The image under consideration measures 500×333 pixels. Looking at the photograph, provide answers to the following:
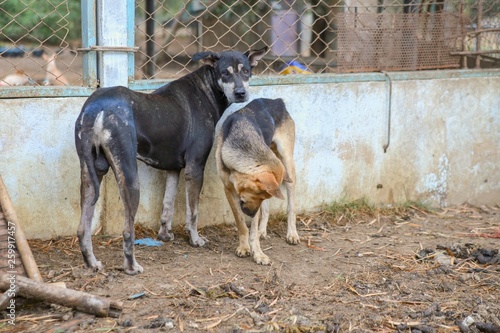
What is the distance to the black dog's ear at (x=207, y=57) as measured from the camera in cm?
544

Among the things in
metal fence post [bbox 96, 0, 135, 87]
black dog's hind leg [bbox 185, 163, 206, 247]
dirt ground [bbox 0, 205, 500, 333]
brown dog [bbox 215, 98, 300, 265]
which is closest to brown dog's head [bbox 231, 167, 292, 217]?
brown dog [bbox 215, 98, 300, 265]

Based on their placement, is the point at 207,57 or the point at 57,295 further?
the point at 207,57

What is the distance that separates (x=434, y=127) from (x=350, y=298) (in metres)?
3.07

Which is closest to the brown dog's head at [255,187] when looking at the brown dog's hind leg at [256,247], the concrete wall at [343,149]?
the brown dog's hind leg at [256,247]

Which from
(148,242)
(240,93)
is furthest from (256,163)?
(148,242)

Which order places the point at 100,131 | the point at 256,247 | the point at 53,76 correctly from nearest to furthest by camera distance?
the point at 100,131
the point at 256,247
the point at 53,76

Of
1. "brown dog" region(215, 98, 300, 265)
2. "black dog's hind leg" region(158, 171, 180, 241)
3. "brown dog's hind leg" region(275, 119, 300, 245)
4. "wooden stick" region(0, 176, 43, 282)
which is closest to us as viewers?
"wooden stick" region(0, 176, 43, 282)

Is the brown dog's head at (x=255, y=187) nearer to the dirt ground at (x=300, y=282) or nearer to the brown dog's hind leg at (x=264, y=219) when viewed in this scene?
the dirt ground at (x=300, y=282)

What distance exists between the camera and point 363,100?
6.63 meters

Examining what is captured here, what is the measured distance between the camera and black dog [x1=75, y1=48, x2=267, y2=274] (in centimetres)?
462

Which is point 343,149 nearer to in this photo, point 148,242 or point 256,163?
point 256,163

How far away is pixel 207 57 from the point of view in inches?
216

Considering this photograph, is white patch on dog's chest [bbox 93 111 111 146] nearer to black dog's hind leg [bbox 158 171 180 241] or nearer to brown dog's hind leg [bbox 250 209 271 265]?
black dog's hind leg [bbox 158 171 180 241]

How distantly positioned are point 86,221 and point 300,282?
5.17 ft
